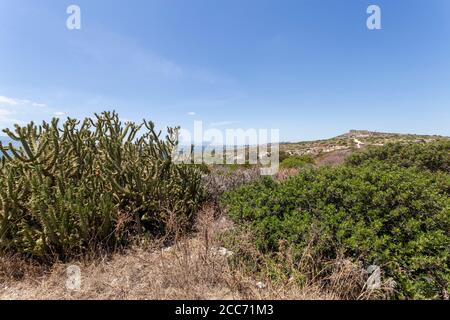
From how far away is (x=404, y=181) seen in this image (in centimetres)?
319

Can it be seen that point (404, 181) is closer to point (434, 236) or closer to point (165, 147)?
point (434, 236)

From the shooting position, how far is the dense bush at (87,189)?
10.6ft

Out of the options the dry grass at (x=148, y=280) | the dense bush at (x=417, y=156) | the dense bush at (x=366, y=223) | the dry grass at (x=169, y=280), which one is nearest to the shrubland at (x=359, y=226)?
the dense bush at (x=366, y=223)

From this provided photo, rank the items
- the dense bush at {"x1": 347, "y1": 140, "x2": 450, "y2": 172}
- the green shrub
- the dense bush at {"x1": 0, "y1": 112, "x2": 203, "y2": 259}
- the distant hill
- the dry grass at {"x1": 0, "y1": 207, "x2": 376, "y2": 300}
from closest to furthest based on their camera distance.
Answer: the dry grass at {"x1": 0, "y1": 207, "x2": 376, "y2": 300} < the dense bush at {"x1": 0, "y1": 112, "x2": 203, "y2": 259} < the dense bush at {"x1": 347, "y1": 140, "x2": 450, "y2": 172} < the green shrub < the distant hill

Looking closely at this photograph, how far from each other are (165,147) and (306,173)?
9.41 feet

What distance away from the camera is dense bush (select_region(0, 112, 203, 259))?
127 inches

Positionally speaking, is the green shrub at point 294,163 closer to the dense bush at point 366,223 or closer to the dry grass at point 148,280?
the dense bush at point 366,223

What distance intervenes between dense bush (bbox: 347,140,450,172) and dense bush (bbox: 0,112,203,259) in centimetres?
528

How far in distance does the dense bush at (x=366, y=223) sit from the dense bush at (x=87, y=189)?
1.54m

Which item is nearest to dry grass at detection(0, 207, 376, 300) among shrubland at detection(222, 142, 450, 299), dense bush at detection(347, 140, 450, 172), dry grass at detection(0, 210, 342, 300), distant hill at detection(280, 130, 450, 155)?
dry grass at detection(0, 210, 342, 300)

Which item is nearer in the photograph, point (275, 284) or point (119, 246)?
point (275, 284)

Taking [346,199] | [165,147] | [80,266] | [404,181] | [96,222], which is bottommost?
[80,266]

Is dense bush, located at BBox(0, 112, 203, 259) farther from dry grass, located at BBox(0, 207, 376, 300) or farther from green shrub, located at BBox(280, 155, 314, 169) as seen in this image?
green shrub, located at BBox(280, 155, 314, 169)
